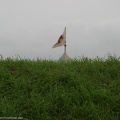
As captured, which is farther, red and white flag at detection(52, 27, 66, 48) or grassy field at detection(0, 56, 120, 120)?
red and white flag at detection(52, 27, 66, 48)

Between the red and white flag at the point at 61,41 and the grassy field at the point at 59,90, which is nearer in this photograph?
the grassy field at the point at 59,90

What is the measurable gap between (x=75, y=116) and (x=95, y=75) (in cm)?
136

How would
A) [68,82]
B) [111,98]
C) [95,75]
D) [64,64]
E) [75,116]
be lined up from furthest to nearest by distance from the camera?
[64,64] < [95,75] < [68,82] < [111,98] < [75,116]

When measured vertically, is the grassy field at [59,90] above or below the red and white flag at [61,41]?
below

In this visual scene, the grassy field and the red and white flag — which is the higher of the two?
the red and white flag

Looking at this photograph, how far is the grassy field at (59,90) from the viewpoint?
166 inches

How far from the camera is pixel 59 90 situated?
15.4ft

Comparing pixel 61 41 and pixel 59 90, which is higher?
pixel 61 41

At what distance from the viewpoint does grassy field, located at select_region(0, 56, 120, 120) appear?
4227 millimetres

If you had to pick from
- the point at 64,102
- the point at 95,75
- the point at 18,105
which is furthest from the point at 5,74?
the point at 95,75

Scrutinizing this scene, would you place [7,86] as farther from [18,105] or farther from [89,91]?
[89,91]

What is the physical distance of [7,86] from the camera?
4.72 m

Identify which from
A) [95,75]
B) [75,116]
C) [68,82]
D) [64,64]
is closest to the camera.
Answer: [75,116]

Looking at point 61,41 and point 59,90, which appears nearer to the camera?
point 59,90
